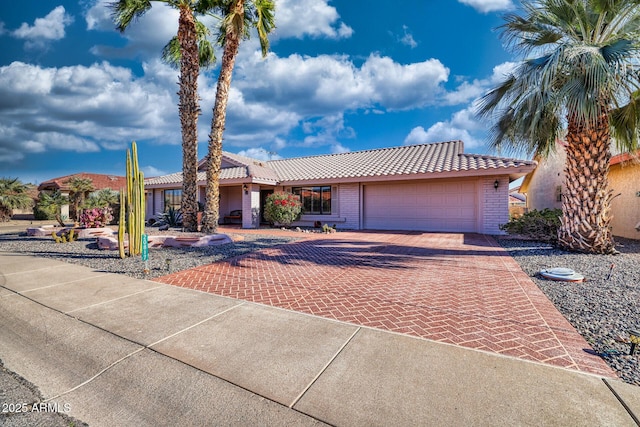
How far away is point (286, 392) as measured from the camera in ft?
8.87

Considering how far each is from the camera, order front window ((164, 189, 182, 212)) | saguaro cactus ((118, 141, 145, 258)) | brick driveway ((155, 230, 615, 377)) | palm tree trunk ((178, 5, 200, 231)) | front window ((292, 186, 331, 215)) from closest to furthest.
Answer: brick driveway ((155, 230, 615, 377)) → saguaro cactus ((118, 141, 145, 258)) → palm tree trunk ((178, 5, 200, 231)) → front window ((292, 186, 331, 215)) → front window ((164, 189, 182, 212))

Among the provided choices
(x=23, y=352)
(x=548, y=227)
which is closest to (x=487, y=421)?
(x=23, y=352)

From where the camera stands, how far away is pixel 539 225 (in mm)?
11930

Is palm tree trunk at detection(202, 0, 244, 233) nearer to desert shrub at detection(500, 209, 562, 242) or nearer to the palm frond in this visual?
the palm frond

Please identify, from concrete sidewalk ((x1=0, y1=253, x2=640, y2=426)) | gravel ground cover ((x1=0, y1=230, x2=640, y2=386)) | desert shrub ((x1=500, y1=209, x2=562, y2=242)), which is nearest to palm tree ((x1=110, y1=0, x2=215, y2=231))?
gravel ground cover ((x1=0, y1=230, x2=640, y2=386))

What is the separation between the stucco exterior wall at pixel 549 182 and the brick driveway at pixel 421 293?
13124 mm

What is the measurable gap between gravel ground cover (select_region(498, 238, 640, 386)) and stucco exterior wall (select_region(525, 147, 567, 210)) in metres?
10.4

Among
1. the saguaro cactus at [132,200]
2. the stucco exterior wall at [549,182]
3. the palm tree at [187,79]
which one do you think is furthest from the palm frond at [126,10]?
the stucco exterior wall at [549,182]

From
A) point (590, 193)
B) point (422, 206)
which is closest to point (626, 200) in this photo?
point (590, 193)

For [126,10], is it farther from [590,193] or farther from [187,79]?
[590,193]

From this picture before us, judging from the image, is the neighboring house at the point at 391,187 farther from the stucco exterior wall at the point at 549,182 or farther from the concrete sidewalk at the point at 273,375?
the concrete sidewalk at the point at 273,375

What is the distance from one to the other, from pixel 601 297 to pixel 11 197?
36.8 meters

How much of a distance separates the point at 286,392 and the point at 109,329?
284cm

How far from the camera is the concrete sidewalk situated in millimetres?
2424
